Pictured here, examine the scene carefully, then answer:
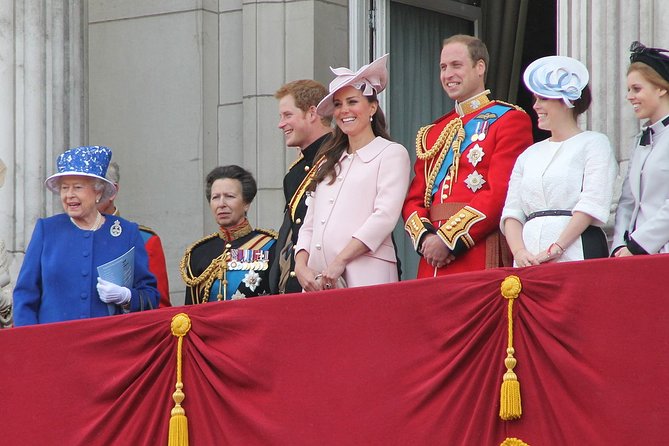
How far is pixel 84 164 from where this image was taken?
865 centimetres

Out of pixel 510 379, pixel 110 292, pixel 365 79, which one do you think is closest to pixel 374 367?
pixel 510 379

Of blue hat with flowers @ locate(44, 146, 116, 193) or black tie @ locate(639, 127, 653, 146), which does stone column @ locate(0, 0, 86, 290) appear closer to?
blue hat with flowers @ locate(44, 146, 116, 193)

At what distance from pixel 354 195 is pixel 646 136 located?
Answer: 1.45 meters

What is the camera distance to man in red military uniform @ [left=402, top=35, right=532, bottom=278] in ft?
24.9

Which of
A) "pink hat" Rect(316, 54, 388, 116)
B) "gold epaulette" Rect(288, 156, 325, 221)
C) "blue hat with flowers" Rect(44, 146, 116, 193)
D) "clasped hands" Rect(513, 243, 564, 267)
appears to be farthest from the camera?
"blue hat with flowers" Rect(44, 146, 116, 193)

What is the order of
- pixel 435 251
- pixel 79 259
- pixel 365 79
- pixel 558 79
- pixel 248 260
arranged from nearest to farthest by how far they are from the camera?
1. pixel 558 79
2. pixel 435 251
3. pixel 365 79
4. pixel 79 259
5. pixel 248 260

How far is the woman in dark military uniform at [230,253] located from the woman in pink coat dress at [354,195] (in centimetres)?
85

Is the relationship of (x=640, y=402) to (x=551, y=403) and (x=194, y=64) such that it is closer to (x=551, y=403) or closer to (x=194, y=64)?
(x=551, y=403)

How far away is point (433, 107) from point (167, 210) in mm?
2038

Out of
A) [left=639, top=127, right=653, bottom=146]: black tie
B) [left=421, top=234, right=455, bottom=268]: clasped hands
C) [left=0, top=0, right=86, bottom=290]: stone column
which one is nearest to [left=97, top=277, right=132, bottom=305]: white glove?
[left=421, top=234, right=455, bottom=268]: clasped hands

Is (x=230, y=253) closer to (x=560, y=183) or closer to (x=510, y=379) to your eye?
(x=560, y=183)

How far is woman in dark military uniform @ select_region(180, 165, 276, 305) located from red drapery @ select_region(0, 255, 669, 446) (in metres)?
1.16

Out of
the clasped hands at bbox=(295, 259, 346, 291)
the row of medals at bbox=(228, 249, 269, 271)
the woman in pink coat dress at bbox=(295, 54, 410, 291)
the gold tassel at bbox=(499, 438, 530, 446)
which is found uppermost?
the woman in pink coat dress at bbox=(295, 54, 410, 291)

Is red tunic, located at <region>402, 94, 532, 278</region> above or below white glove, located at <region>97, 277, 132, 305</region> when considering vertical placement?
above
